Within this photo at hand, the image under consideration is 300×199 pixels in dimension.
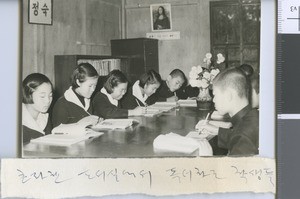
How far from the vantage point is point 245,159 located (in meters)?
0.90

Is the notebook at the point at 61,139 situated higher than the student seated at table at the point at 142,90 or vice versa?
the student seated at table at the point at 142,90

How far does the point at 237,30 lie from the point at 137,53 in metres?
0.23

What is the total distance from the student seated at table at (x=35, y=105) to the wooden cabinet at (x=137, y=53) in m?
0.17

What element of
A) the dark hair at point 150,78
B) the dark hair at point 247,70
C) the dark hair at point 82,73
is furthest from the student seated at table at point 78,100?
the dark hair at point 247,70

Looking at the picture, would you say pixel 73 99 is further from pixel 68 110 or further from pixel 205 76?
pixel 205 76

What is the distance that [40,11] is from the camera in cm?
89

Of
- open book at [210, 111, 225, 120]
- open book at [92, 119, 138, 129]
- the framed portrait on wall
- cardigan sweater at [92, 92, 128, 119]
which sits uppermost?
the framed portrait on wall

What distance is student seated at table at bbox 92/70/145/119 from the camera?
92cm

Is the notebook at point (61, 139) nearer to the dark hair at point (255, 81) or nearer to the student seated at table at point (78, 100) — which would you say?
the student seated at table at point (78, 100)

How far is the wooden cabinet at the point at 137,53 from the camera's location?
2.98 ft

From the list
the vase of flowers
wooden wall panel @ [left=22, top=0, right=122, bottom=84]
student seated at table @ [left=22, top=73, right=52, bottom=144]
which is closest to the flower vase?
the vase of flowers

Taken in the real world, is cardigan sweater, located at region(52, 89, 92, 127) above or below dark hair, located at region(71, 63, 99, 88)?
below

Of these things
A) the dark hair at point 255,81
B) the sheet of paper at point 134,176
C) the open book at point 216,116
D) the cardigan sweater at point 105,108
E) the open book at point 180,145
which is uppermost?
the dark hair at point 255,81

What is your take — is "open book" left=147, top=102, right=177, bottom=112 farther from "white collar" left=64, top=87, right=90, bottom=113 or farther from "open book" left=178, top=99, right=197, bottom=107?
"white collar" left=64, top=87, right=90, bottom=113
